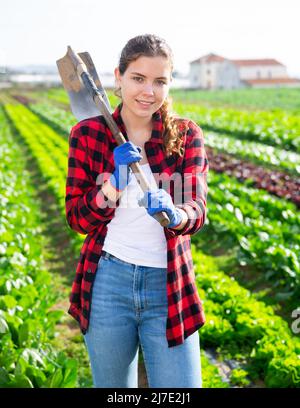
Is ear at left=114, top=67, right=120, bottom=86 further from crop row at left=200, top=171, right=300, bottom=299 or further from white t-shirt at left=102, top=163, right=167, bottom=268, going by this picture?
crop row at left=200, top=171, right=300, bottom=299

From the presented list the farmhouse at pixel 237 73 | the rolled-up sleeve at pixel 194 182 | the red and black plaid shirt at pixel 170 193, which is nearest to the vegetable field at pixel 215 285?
the red and black plaid shirt at pixel 170 193

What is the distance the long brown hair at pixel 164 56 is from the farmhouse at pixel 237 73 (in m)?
81.3

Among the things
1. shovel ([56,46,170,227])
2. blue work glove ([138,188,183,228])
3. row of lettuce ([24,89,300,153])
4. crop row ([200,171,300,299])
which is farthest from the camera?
row of lettuce ([24,89,300,153])

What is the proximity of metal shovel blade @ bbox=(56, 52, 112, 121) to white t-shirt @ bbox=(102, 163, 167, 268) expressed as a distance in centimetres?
49

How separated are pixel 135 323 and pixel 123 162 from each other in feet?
1.96

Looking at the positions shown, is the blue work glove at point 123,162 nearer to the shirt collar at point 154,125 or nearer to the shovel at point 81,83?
the shirt collar at point 154,125

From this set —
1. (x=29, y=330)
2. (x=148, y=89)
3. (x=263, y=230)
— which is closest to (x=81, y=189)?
(x=148, y=89)

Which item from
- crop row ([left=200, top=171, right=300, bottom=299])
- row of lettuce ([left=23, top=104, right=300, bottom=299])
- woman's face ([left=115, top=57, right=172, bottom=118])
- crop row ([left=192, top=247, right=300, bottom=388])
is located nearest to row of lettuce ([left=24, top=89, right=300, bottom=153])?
row of lettuce ([left=23, top=104, right=300, bottom=299])

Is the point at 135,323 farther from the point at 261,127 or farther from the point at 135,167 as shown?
the point at 261,127

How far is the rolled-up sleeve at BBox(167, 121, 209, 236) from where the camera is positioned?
2012mm

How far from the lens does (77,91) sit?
7.89ft

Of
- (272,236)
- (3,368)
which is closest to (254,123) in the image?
(272,236)

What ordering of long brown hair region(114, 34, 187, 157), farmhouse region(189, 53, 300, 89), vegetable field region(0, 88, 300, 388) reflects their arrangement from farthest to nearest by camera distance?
farmhouse region(189, 53, 300, 89) → vegetable field region(0, 88, 300, 388) → long brown hair region(114, 34, 187, 157)

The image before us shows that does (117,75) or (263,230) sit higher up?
(117,75)
